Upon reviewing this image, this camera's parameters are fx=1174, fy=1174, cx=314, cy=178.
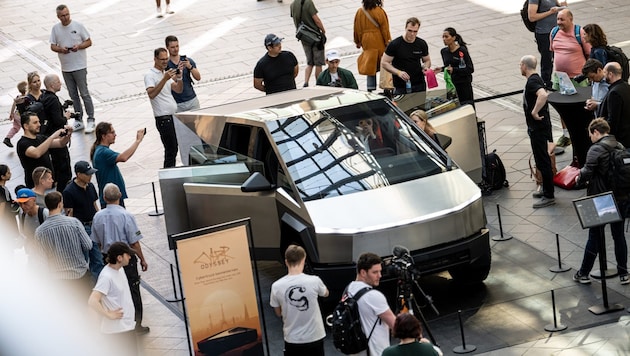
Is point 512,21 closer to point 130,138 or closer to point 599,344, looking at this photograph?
point 130,138

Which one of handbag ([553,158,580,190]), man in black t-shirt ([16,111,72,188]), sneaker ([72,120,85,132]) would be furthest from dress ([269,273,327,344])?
sneaker ([72,120,85,132])

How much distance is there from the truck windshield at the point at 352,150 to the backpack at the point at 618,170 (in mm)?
1639

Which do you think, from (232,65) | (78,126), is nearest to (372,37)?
(232,65)

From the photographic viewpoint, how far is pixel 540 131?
13.6 metres

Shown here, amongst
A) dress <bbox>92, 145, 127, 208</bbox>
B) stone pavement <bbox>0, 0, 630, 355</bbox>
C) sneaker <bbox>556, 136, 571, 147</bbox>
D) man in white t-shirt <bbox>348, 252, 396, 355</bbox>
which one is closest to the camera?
man in white t-shirt <bbox>348, 252, 396, 355</bbox>

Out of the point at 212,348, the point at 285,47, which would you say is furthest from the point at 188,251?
the point at 285,47

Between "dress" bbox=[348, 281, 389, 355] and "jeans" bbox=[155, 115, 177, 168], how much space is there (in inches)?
281

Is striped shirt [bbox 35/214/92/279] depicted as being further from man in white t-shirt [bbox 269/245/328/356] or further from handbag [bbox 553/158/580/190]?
handbag [bbox 553/158/580/190]

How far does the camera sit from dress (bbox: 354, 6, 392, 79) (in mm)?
17859

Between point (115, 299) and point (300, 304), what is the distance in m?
1.62

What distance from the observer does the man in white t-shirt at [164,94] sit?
15.3 m

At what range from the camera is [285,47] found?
2244cm

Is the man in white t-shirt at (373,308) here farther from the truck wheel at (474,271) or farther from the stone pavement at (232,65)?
the truck wheel at (474,271)

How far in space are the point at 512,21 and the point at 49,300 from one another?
46.3 ft
